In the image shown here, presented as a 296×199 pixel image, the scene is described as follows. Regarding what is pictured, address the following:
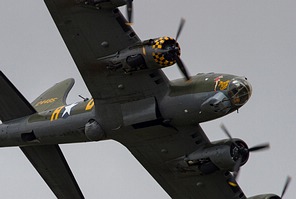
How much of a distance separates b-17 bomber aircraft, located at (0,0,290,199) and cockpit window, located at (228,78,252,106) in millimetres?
44

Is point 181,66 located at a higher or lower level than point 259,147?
higher

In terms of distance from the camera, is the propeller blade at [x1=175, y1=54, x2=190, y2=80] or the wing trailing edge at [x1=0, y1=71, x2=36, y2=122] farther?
the wing trailing edge at [x1=0, y1=71, x2=36, y2=122]

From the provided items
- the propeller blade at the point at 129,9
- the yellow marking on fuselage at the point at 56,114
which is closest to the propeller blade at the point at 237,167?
the propeller blade at the point at 129,9

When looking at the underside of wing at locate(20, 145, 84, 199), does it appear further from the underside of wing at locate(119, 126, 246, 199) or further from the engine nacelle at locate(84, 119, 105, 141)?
the engine nacelle at locate(84, 119, 105, 141)

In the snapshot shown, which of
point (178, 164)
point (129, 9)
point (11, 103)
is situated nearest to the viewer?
point (129, 9)

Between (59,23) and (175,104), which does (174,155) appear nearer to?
(175,104)

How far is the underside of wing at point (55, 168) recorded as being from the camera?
49.9 m

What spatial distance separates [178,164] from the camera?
4781 cm

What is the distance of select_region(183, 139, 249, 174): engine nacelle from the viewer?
45.2 metres

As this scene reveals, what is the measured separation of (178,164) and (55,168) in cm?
677

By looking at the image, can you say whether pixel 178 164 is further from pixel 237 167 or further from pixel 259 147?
pixel 259 147

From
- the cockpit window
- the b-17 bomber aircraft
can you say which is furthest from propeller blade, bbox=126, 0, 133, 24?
the cockpit window

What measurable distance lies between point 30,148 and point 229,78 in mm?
12648

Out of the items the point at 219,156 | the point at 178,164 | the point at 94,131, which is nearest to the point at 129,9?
the point at 94,131
